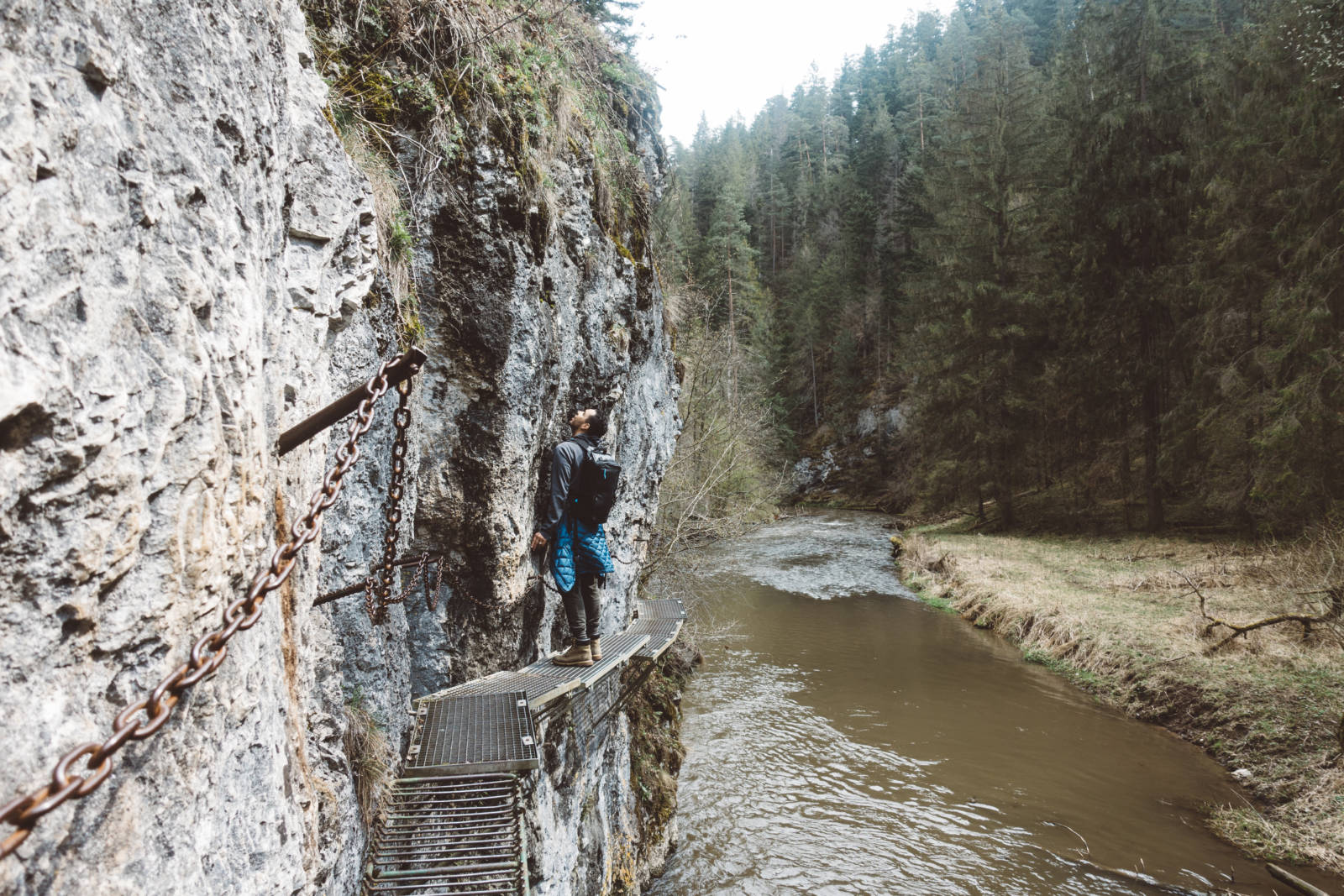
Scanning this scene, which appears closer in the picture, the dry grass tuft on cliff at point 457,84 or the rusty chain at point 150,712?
the rusty chain at point 150,712

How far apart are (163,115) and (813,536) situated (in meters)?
24.7

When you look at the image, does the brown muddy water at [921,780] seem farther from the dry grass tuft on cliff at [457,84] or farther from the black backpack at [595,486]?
the dry grass tuft on cliff at [457,84]

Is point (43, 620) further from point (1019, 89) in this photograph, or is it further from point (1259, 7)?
point (1019, 89)

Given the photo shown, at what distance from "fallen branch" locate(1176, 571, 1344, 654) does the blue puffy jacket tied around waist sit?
374 inches

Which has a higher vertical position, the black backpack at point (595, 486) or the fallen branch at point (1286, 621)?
the black backpack at point (595, 486)

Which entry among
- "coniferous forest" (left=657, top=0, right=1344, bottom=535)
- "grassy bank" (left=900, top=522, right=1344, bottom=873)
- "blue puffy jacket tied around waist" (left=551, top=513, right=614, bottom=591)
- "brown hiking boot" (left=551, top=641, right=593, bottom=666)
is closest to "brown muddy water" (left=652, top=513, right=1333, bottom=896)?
"grassy bank" (left=900, top=522, right=1344, bottom=873)

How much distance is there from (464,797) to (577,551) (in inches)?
75.9

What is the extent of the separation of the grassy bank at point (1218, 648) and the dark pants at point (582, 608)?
22.5 feet

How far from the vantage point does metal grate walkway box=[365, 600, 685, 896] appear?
3.11 meters

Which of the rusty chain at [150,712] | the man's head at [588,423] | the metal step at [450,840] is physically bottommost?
the metal step at [450,840]

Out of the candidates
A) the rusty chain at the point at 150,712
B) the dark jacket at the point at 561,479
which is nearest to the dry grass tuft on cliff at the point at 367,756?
the dark jacket at the point at 561,479

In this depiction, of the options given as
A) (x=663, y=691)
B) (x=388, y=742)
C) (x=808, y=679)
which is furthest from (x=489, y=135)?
(x=808, y=679)

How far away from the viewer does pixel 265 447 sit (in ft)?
5.91

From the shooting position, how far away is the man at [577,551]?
4863mm
